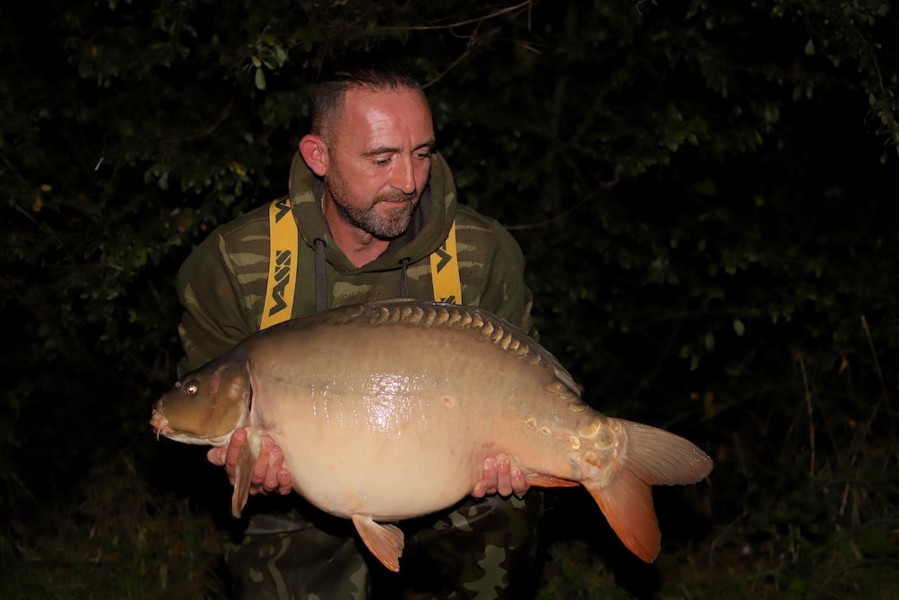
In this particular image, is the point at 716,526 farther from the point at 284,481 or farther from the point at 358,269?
the point at 284,481

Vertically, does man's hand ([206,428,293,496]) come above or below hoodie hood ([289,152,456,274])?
below

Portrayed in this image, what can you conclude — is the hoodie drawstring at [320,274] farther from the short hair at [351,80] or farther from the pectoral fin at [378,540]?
the pectoral fin at [378,540]

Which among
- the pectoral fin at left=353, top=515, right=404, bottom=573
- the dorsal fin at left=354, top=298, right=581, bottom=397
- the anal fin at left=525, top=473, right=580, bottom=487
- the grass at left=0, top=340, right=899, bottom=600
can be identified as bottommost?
the grass at left=0, top=340, right=899, bottom=600

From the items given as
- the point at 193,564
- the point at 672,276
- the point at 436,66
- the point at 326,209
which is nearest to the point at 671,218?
the point at 672,276

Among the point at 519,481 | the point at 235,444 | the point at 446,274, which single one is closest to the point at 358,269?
the point at 446,274

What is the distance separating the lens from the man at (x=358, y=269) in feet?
9.25

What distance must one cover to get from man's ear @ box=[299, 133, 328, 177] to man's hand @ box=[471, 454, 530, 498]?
89 centimetres

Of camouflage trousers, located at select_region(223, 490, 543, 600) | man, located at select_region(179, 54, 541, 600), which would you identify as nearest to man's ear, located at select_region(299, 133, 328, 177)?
man, located at select_region(179, 54, 541, 600)

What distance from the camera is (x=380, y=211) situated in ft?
9.31

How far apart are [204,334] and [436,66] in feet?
4.12

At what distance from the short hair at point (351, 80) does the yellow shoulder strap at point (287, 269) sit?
24cm

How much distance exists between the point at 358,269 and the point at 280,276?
0.64 ft

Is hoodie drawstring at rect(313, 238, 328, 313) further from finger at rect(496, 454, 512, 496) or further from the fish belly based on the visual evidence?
finger at rect(496, 454, 512, 496)

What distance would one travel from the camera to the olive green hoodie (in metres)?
2.90
